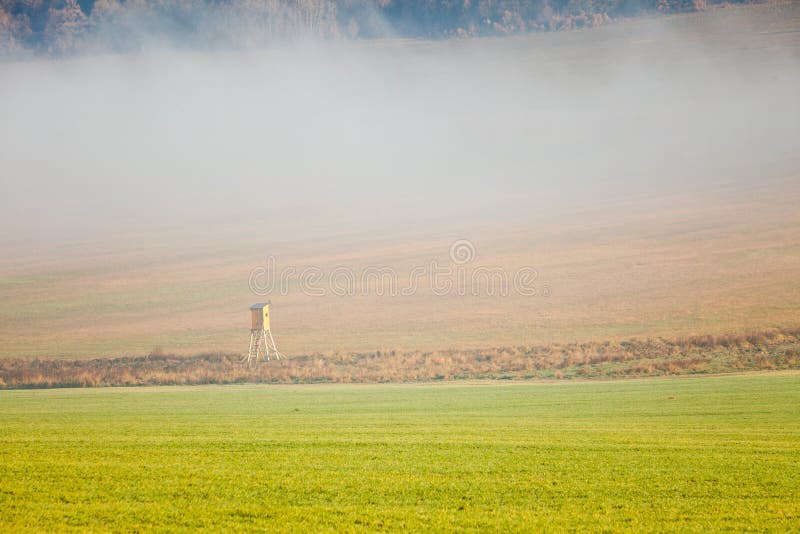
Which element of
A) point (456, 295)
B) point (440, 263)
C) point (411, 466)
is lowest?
point (411, 466)

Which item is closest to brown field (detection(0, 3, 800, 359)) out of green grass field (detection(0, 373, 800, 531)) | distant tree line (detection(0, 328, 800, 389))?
distant tree line (detection(0, 328, 800, 389))

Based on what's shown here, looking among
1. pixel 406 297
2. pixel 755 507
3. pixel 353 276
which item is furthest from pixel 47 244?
pixel 755 507

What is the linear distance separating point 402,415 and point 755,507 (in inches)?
388

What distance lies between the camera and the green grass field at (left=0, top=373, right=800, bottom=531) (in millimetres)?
9805

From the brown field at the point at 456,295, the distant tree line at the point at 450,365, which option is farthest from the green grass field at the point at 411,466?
the brown field at the point at 456,295

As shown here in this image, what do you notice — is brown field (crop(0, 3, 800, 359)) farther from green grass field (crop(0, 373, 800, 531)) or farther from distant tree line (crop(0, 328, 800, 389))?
green grass field (crop(0, 373, 800, 531))

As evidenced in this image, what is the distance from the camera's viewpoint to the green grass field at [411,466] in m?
9.80

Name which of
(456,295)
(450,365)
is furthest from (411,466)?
(456,295)

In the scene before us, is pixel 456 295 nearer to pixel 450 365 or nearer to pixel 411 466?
pixel 450 365

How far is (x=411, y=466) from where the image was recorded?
12.4 m

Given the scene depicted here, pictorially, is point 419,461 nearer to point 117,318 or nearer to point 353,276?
point 117,318

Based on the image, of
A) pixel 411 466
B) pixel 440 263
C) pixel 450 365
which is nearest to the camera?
pixel 411 466

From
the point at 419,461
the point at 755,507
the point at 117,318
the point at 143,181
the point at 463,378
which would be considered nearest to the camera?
the point at 755,507

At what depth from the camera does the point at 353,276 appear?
74625 mm
